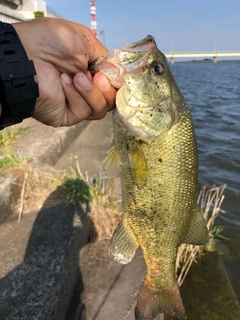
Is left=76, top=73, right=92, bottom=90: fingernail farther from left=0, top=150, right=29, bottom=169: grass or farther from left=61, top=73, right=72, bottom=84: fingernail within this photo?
left=0, top=150, right=29, bottom=169: grass

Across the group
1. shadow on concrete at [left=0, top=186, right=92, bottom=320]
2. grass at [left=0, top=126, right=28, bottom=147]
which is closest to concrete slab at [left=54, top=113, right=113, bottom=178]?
grass at [left=0, top=126, right=28, bottom=147]

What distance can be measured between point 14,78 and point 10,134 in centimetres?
522

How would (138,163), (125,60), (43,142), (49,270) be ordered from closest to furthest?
(125,60), (138,163), (49,270), (43,142)

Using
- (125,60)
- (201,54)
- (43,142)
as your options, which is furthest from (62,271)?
(201,54)

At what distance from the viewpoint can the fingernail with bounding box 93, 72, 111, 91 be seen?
2.21 metres

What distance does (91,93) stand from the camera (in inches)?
86.7

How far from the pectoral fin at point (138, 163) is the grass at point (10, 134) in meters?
4.65

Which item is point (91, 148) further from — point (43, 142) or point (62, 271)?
point (62, 271)

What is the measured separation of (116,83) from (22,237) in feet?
8.17

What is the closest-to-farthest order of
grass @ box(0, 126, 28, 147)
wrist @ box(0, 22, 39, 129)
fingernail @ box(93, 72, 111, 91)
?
wrist @ box(0, 22, 39, 129)
fingernail @ box(93, 72, 111, 91)
grass @ box(0, 126, 28, 147)

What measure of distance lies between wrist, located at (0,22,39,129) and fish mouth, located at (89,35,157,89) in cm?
48

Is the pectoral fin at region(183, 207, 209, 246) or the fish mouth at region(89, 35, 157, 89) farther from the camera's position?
the pectoral fin at region(183, 207, 209, 246)

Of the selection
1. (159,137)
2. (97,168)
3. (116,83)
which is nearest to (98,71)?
(116,83)

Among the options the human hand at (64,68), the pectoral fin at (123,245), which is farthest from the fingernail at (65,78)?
the pectoral fin at (123,245)
